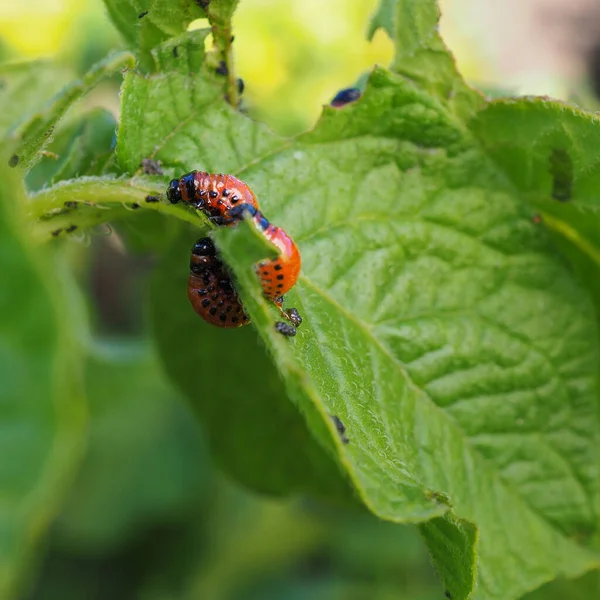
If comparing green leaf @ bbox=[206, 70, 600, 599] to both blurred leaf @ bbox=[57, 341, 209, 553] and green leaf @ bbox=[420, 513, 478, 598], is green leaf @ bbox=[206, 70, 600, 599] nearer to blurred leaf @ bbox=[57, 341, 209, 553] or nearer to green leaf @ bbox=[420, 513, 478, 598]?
green leaf @ bbox=[420, 513, 478, 598]

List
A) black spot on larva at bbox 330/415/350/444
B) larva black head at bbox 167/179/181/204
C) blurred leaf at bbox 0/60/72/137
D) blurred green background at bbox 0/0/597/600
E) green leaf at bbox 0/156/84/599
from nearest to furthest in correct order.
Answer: green leaf at bbox 0/156/84/599, black spot on larva at bbox 330/415/350/444, larva black head at bbox 167/179/181/204, blurred leaf at bbox 0/60/72/137, blurred green background at bbox 0/0/597/600

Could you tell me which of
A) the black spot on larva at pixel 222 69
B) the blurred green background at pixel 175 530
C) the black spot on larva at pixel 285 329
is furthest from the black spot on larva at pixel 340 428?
the blurred green background at pixel 175 530

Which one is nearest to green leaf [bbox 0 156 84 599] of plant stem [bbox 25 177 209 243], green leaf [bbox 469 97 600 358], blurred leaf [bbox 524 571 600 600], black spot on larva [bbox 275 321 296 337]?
black spot on larva [bbox 275 321 296 337]

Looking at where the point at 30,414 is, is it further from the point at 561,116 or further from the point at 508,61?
the point at 508,61

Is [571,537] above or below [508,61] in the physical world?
below

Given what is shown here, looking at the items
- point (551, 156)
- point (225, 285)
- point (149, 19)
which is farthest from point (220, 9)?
point (551, 156)

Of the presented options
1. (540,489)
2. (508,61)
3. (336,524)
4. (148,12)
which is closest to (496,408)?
(540,489)
